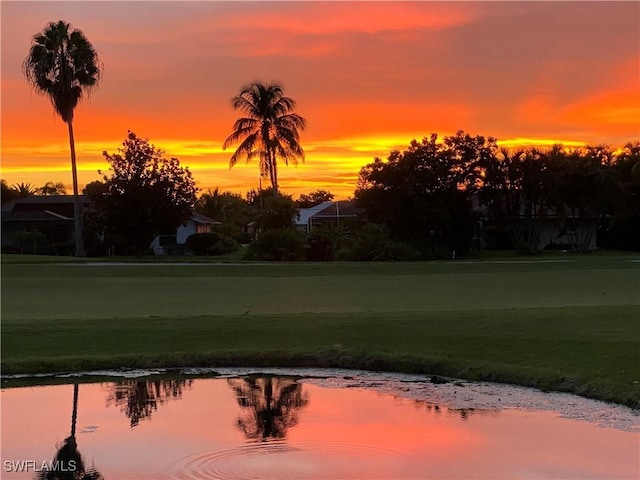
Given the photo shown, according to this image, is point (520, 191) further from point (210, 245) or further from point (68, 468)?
point (68, 468)

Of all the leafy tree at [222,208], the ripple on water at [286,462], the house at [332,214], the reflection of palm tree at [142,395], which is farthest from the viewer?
the leafy tree at [222,208]

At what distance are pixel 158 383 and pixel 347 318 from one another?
216 inches

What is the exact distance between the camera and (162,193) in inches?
2156

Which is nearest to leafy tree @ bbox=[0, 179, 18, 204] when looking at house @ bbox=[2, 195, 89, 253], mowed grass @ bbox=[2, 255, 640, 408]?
house @ bbox=[2, 195, 89, 253]

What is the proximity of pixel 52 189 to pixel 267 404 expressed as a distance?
124 meters

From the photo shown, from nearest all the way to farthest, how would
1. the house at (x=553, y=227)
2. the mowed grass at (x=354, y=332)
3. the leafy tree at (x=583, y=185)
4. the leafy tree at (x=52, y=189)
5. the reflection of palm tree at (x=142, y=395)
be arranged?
the reflection of palm tree at (x=142, y=395) → the mowed grass at (x=354, y=332) → the leafy tree at (x=583, y=185) → the house at (x=553, y=227) → the leafy tree at (x=52, y=189)

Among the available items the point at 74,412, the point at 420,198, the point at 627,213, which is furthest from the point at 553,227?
the point at 74,412

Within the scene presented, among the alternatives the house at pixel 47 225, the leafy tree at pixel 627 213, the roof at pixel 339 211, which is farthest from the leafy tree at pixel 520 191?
the house at pixel 47 225

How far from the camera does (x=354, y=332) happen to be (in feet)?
49.8

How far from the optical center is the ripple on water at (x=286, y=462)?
738 centimetres

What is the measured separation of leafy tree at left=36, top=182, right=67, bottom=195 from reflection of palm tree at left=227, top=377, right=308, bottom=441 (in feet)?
379

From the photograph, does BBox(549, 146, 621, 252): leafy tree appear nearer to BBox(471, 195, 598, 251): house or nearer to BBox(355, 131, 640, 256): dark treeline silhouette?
BBox(355, 131, 640, 256): dark treeline silhouette

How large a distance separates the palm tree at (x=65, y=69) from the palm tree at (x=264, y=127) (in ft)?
47.3

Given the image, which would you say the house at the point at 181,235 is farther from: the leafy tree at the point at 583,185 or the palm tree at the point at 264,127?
the leafy tree at the point at 583,185
